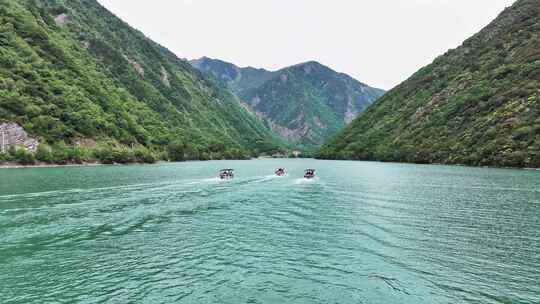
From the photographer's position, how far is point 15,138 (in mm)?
147625

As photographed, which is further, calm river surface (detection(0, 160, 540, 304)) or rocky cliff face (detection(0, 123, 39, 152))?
rocky cliff face (detection(0, 123, 39, 152))

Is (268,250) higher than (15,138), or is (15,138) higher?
(15,138)

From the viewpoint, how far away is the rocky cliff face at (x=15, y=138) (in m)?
144

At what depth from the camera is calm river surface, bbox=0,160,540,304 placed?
23.5 m

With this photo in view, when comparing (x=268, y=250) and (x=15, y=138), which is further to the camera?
(x=15, y=138)

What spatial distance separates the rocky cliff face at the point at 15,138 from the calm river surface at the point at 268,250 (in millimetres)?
103976

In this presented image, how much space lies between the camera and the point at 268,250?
33.3 metres

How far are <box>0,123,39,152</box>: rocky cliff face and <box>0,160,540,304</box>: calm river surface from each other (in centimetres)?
10398

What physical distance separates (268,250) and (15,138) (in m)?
158

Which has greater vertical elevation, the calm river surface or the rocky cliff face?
the rocky cliff face

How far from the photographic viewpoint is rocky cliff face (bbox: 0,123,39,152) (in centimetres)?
14375

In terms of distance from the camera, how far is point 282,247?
3441 cm

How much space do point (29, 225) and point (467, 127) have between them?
193717mm

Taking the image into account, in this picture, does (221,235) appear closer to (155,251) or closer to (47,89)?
(155,251)
